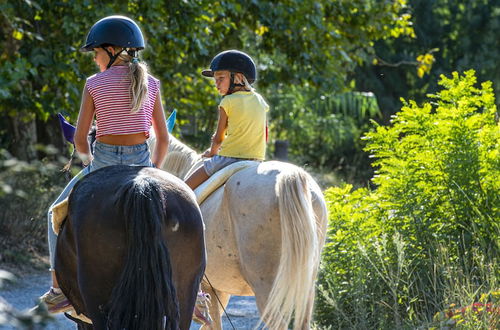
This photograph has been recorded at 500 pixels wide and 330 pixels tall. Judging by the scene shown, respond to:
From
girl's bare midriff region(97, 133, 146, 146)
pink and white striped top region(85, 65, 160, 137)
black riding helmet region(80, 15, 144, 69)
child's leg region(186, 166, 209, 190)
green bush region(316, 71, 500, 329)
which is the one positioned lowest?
green bush region(316, 71, 500, 329)

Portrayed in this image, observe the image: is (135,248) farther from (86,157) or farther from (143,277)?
(86,157)

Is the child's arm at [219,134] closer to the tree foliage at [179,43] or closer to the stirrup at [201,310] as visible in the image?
the stirrup at [201,310]

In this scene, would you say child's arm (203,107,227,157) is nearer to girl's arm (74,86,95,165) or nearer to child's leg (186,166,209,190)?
child's leg (186,166,209,190)

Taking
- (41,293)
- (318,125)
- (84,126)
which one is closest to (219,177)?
(84,126)

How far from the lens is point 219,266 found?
18.7 feet

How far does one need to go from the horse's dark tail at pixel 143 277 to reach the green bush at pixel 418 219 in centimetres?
304

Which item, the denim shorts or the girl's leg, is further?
the denim shorts

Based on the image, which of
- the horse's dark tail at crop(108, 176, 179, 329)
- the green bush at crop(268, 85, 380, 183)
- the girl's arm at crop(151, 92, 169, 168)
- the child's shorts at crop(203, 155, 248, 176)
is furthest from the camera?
the green bush at crop(268, 85, 380, 183)

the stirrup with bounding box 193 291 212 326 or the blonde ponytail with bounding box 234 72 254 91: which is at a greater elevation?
the blonde ponytail with bounding box 234 72 254 91

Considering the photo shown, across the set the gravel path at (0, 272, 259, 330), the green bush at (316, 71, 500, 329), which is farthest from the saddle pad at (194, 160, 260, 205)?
the gravel path at (0, 272, 259, 330)

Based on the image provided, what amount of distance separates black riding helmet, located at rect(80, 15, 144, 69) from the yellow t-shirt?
1236 mm

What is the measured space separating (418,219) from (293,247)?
204 centimetres

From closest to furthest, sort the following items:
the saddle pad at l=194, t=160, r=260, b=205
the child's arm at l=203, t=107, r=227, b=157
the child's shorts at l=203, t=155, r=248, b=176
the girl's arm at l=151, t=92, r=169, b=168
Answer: the girl's arm at l=151, t=92, r=169, b=168 → the saddle pad at l=194, t=160, r=260, b=205 → the child's shorts at l=203, t=155, r=248, b=176 → the child's arm at l=203, t=107, r=227, b=157

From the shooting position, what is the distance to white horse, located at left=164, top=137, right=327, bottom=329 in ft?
17.1
